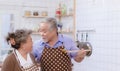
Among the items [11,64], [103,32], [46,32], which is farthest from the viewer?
[103,32]

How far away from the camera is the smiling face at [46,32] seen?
226cm

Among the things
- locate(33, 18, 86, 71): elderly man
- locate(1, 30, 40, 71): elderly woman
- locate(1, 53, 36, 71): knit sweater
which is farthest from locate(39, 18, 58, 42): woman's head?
locate(1, 53, 36, 71): knit sweater

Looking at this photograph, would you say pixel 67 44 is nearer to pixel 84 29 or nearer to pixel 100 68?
pixel 100 68

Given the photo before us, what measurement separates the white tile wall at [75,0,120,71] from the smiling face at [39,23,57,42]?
134 centimetres

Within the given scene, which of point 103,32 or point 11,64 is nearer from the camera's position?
point 11,64

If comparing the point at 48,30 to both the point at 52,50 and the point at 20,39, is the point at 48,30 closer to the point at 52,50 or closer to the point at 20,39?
the point at 52,50

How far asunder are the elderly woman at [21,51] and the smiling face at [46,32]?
268 mm

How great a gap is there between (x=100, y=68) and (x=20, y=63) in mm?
2007

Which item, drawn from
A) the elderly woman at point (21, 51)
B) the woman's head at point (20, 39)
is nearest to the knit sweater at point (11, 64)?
the elderly woman at point (21, 51)

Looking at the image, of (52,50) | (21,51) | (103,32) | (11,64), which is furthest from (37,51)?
(103,32)

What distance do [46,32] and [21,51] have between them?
38 centimetres

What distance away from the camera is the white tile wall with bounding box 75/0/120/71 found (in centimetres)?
340

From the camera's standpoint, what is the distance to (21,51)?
198 centimetres

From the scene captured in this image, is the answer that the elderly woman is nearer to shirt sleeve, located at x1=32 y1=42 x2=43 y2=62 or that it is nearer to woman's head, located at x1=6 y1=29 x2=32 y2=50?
woman's head, located at x1=6 y1=29 x2=32 y2=50
